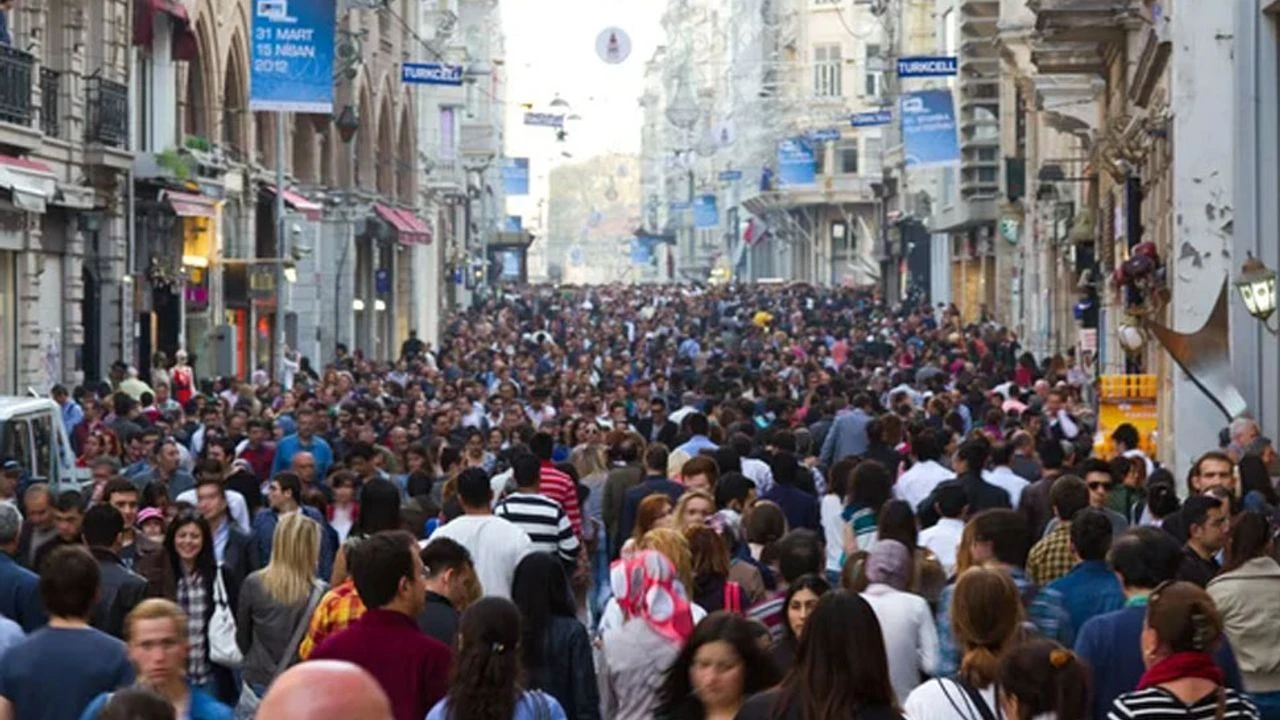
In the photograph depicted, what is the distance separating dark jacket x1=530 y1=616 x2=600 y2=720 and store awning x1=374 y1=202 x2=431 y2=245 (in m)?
47.9

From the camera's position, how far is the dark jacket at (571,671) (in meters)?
9.70

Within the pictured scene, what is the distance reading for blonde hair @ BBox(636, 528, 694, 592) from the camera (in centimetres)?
1014

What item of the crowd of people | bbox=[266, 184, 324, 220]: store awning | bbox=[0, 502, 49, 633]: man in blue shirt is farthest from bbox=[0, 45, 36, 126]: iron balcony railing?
bbox=[0, 502, 49, 633]: man in blue shirt

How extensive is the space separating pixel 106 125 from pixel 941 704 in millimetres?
28077

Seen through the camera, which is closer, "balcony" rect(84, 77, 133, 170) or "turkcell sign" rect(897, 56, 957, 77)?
"balcony" rect(84, 77, 133, 170)

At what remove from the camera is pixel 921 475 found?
1611cm

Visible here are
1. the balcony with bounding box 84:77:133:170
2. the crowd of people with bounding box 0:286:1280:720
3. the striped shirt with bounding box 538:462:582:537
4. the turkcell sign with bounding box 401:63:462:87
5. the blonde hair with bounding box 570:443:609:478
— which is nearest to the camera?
the crowd of people with bounding box 0:286:1280:720

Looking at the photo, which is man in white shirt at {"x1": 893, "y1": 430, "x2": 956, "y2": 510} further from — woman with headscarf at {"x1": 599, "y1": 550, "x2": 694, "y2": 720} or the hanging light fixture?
woman with headscarf at {"x1": 599, "y1": 550, "x2": 694, "y2": 720}

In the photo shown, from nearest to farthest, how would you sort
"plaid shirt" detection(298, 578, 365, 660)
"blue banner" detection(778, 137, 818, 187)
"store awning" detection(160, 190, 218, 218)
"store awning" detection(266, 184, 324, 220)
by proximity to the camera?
"plaid shirt" detection(298, 578, 365, 660) < "store awning" detection(160, 190, 218, 218) < "store awning" detection(266, 184, 324, 220) < "blue banner" detection(778, 137, 818, 187)

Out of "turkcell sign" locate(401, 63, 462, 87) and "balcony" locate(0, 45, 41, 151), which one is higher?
"turkcell sign" locate(401, 63, 462, 87)

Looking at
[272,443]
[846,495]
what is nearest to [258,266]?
[272,443]

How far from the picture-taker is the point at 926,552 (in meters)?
11.0

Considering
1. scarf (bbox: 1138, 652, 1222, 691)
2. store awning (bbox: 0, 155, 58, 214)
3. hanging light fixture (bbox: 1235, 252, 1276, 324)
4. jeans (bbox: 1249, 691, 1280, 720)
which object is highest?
store awning (bbox: 0, 155, 58, 214)

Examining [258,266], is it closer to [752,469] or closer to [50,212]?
[50,212]
